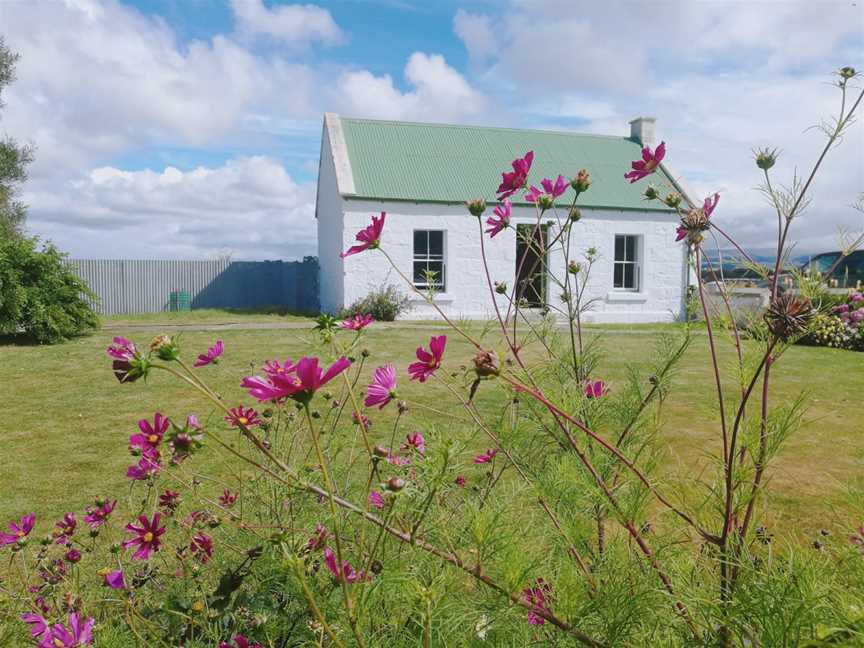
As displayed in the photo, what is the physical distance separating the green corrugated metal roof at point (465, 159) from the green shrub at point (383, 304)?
226cm

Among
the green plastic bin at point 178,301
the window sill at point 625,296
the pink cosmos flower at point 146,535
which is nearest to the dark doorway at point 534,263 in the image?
the pink cosmos flower at point 146,535

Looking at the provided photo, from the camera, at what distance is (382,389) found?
115cm

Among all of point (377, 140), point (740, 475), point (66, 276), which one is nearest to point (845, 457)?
point (740, 475)

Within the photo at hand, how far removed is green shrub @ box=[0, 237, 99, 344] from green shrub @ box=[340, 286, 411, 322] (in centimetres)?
562

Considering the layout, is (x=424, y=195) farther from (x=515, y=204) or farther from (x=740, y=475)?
(x=740, y=475)

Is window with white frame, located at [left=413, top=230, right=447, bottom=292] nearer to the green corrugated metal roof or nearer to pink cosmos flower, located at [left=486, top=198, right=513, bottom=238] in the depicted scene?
the green corrugated metal roof

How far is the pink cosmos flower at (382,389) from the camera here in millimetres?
1140

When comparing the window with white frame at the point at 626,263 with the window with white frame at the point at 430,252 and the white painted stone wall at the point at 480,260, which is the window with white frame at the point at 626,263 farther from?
the window with white frame at the point at 430,252

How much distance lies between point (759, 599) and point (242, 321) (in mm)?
14442

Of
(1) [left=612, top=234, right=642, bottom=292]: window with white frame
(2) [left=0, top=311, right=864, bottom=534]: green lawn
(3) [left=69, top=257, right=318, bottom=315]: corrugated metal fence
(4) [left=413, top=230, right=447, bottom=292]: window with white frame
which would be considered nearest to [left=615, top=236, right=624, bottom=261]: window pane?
(1) [left=612, top=234, right=642, bottom=292]: window with white frame

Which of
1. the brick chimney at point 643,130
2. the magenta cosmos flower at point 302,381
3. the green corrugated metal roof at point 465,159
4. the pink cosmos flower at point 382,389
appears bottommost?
the pink cosmos flower at point 382,389

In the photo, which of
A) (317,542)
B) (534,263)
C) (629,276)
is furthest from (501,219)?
(629,276)

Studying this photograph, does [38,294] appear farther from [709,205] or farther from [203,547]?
[709,205]

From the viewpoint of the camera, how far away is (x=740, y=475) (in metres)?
1.33
